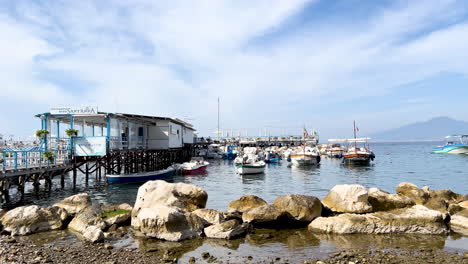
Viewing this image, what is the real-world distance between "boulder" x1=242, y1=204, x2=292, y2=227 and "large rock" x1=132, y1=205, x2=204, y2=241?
2.58 m

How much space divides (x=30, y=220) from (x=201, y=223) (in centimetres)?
730

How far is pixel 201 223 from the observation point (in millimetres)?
14547

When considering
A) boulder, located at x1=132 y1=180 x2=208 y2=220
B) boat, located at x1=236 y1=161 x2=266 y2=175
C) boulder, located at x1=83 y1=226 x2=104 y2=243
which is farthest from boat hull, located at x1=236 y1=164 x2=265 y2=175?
boulder, located at x1=83 y1=226 x2=104 y2=243

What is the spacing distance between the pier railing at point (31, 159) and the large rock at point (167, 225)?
40.8 feet

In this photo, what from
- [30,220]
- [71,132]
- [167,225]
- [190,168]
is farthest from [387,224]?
[190,168]

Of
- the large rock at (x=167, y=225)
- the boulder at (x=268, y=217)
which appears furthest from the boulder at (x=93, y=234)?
the boulder at (x=268, y=217)

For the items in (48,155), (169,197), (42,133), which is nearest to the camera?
(169,197)

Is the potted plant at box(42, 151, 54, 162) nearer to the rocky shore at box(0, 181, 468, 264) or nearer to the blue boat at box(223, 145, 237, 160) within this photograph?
the rocky shore at box(0, 181, 468, 264)

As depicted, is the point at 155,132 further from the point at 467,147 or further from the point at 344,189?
the point at 467,147

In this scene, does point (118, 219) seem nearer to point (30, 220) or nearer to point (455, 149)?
point (30, 220)

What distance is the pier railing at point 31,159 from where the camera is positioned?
22.0 m

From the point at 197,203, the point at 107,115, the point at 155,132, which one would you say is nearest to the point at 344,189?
the point at 197,203

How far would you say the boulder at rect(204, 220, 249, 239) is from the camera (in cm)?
1395

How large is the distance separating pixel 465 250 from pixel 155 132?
118 ft
